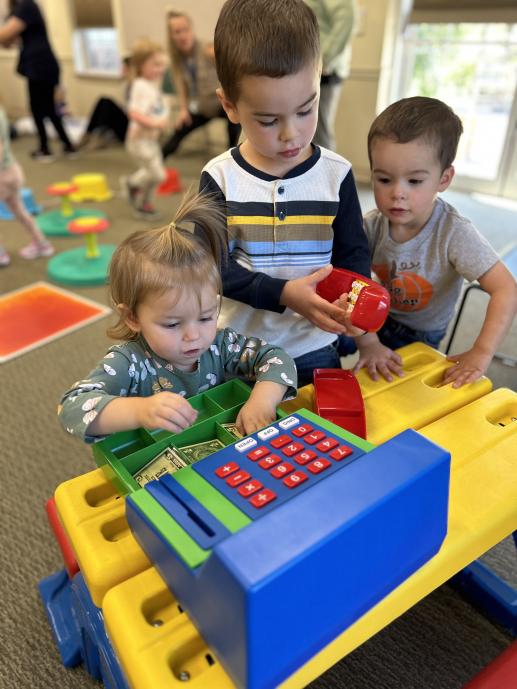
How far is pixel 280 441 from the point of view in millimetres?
601

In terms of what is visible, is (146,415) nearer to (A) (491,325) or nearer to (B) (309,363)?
(B) (309,363)

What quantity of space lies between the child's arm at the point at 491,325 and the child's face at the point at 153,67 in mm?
2276

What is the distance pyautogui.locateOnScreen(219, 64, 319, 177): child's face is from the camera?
2.30 feet

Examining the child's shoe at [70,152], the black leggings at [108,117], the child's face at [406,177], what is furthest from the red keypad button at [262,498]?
the black leggings at [108,117]

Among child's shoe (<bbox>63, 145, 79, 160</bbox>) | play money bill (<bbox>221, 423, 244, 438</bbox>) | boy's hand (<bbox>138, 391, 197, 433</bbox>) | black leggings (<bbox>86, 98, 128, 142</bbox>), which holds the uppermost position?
boy's hand (<bbox>138, 391, 197, 433</bbox>)

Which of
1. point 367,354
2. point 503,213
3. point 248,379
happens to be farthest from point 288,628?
point 503,213

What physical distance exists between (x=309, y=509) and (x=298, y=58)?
56 cm

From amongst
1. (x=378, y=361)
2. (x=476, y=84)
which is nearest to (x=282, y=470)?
(x=378, y=361)

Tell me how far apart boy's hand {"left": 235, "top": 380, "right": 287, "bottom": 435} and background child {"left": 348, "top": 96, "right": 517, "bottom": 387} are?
0.24m

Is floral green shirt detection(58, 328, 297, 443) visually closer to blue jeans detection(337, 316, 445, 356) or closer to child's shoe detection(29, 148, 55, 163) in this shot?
blue jeans detection(337, 316, 445, 356)

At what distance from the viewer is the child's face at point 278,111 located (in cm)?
70

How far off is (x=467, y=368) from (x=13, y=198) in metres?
2.15

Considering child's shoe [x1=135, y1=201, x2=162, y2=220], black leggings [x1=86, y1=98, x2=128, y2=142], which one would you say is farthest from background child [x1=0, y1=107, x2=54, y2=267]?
black leggings [x1=86, y1=98, x2=128, y2=142]

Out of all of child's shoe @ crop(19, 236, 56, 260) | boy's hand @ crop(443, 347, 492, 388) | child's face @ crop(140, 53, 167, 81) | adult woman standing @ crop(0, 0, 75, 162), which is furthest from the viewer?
adult woman standing @ crop(0, 0, 75, 162)
